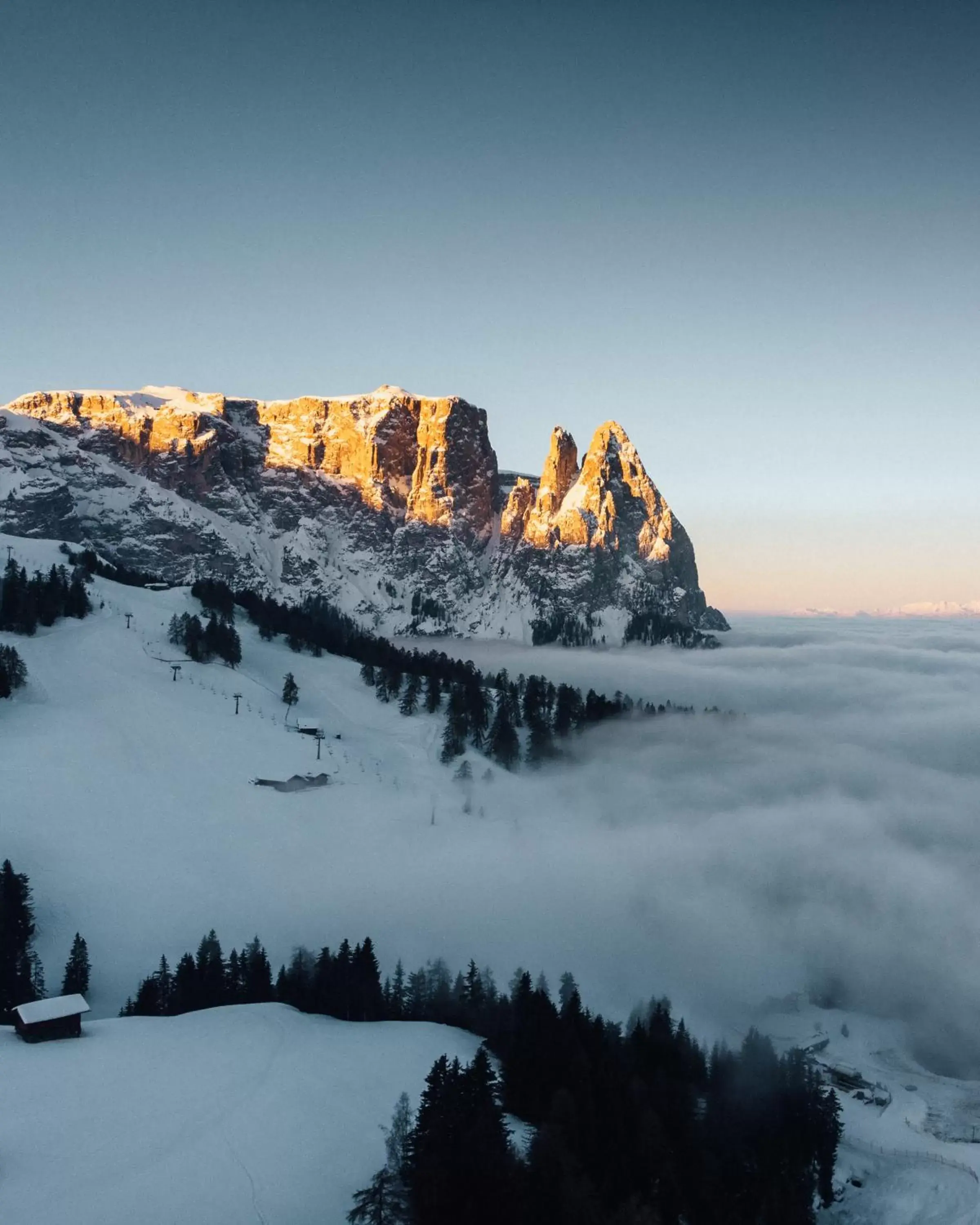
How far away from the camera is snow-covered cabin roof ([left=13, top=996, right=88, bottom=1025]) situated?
47.6 meters

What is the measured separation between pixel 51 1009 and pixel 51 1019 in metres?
0.93

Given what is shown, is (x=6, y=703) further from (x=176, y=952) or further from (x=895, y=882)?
(x=895, y=882)

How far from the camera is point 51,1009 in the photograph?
159 feet

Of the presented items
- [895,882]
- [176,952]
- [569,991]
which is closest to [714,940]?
[569,991]

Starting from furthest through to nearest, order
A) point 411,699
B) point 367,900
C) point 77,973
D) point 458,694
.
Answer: point 458,694 → point 411,699 → point 367,900 → point 77,973

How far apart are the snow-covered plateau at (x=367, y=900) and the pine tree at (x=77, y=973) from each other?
172 cm

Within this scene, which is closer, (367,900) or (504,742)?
(367,900)

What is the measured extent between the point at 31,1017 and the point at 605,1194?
3256 centimetres

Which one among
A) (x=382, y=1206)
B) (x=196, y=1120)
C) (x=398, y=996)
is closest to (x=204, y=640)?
(x=398, y=996)

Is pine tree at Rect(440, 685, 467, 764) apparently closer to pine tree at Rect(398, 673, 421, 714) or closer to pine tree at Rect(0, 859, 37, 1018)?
pine tree at Rect(398, 673, 421, 714)

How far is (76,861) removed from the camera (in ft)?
253

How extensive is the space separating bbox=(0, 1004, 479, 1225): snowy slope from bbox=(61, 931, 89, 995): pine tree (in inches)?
413

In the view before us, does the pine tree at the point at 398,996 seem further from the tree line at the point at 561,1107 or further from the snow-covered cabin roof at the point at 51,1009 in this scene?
the snow-covered cabin roof at the point at 51,1009

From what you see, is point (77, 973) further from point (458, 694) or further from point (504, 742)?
point (458, 694)
